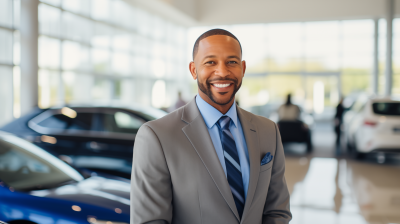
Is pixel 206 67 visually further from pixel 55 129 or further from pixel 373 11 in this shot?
pixel 373 11

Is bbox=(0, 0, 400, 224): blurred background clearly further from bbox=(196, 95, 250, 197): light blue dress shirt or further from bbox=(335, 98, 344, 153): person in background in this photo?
bbox=(196, 95, 250, 197): light blue dress shirt

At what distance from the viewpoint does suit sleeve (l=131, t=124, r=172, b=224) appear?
126 centimetres

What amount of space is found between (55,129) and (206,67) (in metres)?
4.25

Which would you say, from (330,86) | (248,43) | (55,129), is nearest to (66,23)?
(55,129)

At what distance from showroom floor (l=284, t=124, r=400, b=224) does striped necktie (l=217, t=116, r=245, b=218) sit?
9.57 ft

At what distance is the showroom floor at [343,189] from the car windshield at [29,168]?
2648 mm

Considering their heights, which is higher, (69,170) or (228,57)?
(228,57)

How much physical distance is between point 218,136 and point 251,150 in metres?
0.15

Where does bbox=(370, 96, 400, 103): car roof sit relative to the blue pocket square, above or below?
above

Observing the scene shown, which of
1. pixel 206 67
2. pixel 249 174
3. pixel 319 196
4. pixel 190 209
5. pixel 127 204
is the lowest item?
pixel 319 196

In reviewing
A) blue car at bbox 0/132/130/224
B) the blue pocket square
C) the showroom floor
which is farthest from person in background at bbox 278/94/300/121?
the blue pocket square

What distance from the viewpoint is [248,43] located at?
1761cm

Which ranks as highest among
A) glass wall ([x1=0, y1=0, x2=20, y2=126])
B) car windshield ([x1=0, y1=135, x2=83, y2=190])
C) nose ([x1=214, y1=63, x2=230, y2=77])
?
glass wall ([x1=0, y1=0, x2=20, y2=126])

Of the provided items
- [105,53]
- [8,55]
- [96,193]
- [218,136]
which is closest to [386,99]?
[96,193]
